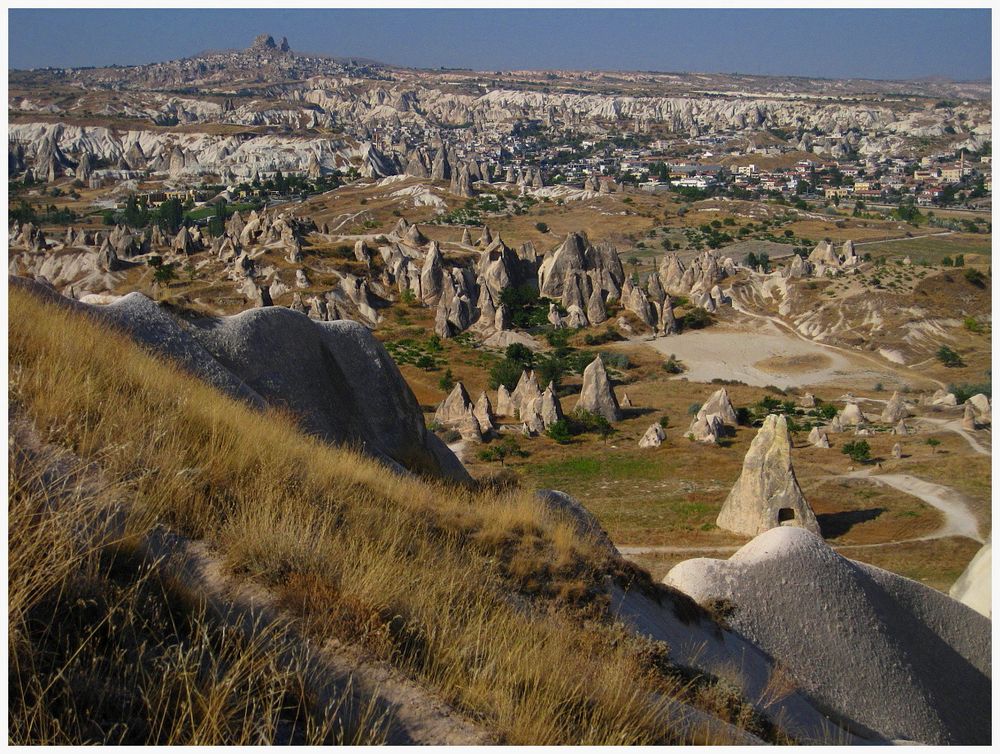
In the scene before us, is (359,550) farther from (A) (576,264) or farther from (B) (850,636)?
(A) (576,264)

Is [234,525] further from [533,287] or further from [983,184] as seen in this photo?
[983,184]

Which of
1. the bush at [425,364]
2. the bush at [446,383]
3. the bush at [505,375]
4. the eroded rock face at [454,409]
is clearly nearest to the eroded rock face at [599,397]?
the eroded rock face at [454,409]

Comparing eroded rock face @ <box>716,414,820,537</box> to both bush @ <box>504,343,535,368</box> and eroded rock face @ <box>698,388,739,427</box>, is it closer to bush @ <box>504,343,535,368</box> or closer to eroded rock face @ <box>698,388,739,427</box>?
eroded rock face @ <box>698,388,739,427</box>

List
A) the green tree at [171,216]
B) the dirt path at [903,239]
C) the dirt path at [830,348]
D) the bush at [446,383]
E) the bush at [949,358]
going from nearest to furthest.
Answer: the bush at [446,383]
the dirt path at [830,348]
the bush at [949,358]
the dirt path at [903,239]
the green tree at [171,216]

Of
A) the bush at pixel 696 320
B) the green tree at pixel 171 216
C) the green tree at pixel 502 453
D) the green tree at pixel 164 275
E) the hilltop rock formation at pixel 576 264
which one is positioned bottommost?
the green tree at pixel 502 453

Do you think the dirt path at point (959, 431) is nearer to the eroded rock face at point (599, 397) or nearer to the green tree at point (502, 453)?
the eroded rock face at point (599, 397)
